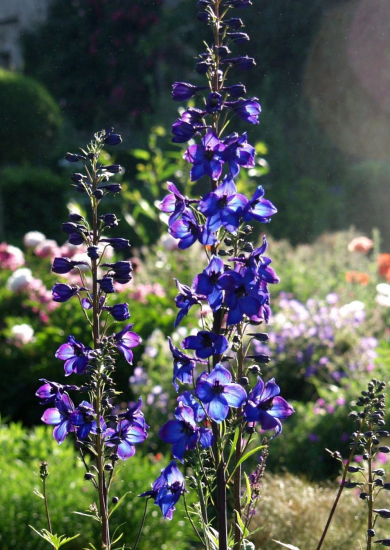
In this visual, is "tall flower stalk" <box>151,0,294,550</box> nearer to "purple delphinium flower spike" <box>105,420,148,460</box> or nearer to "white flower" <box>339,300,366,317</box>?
"purple delphinium flower spike" <box>105,420,148,460</box>

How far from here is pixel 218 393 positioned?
1.19m

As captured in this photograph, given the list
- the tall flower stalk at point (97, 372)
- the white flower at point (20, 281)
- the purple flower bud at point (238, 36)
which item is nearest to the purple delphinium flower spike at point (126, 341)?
the tall flower stalk at point (97, 372)

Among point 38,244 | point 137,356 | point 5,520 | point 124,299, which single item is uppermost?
point 38,244

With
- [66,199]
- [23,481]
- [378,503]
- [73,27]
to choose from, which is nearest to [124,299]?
[23,481]

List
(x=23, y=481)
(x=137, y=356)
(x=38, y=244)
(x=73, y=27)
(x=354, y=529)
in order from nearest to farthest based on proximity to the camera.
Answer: (x=354, y=529)
(x=23, y=481)
(x=137, y=356)
(x=38, y=244)
(x=73, y=27)

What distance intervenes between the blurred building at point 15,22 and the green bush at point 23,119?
22.6 feet

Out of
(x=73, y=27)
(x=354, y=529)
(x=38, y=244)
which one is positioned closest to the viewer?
(x=354, y=529)

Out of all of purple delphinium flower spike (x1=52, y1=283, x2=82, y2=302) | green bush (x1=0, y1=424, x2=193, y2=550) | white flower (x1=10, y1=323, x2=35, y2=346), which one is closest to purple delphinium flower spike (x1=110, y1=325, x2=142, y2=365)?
purple delphinium flower spike (x1=52, y1=283, x2=82, y2=302)

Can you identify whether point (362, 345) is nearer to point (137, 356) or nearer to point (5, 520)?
point (137, 356)

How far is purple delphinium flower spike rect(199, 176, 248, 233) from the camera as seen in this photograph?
48.4 inches

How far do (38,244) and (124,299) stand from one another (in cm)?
163

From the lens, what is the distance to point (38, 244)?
272 inches

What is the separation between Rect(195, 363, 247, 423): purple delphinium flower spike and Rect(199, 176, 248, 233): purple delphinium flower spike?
252mm

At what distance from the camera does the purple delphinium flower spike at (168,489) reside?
4.14 ft
